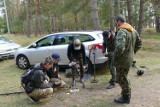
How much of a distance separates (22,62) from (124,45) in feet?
21.9

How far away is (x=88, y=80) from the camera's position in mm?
9141

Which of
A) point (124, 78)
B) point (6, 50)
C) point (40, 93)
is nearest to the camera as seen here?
point (124, 78)

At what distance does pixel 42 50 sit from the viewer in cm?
1072

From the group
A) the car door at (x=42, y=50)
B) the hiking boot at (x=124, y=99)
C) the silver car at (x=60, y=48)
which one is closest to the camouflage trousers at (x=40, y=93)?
the hiking boot at (x=124, y=99)

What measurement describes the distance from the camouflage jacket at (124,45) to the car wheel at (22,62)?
608 centimetres

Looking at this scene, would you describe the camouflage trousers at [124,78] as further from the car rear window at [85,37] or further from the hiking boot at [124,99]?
the car rear window at [85,37]

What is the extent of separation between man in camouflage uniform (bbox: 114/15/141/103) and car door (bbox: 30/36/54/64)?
4637 millimetres

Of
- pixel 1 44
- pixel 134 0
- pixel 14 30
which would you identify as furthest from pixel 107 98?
pixel 14 30

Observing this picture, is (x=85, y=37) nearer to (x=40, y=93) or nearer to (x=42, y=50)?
(x=42, y=50)

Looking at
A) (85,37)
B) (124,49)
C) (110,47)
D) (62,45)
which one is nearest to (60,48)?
(62,45)

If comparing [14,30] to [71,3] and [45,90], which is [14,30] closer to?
[71,3]

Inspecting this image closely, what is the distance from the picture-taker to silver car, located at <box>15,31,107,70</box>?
9423mm

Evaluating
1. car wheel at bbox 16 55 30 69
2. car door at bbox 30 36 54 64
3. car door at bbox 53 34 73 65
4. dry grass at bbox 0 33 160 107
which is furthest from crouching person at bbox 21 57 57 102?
car wheel at bbox 16 55 30 69

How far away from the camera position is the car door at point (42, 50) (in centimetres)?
1057
